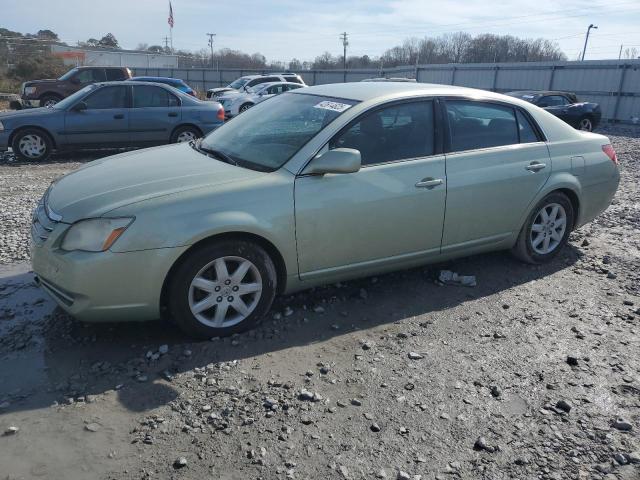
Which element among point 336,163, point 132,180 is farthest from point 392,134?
point 132,180

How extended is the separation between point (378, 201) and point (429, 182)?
0.49m

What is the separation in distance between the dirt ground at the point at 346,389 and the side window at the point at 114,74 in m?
17.7

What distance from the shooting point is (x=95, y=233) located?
3260 millimetres

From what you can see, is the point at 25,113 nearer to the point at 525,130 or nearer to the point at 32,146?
the point at 32,146

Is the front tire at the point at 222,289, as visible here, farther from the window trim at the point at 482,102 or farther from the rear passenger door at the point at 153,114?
the rear passenger door at the point at 153,114

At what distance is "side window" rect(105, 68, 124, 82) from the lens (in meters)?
20.2

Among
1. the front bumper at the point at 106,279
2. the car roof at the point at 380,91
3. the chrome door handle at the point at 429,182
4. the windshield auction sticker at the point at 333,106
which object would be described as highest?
the car roof at the point at 380,91

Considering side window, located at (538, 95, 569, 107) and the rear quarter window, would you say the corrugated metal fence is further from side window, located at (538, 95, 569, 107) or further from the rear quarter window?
the rear quarter window

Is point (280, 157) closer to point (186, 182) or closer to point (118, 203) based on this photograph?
point (186, 182)

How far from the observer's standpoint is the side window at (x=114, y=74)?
20191 millimetres

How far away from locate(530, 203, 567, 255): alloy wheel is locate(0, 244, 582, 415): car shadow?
30cm

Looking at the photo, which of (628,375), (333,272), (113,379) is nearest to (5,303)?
(113,379)

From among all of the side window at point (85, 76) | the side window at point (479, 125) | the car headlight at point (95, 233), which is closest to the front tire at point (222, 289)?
the car headlight at point (95, 233)

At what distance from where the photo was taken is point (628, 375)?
3385 mm
